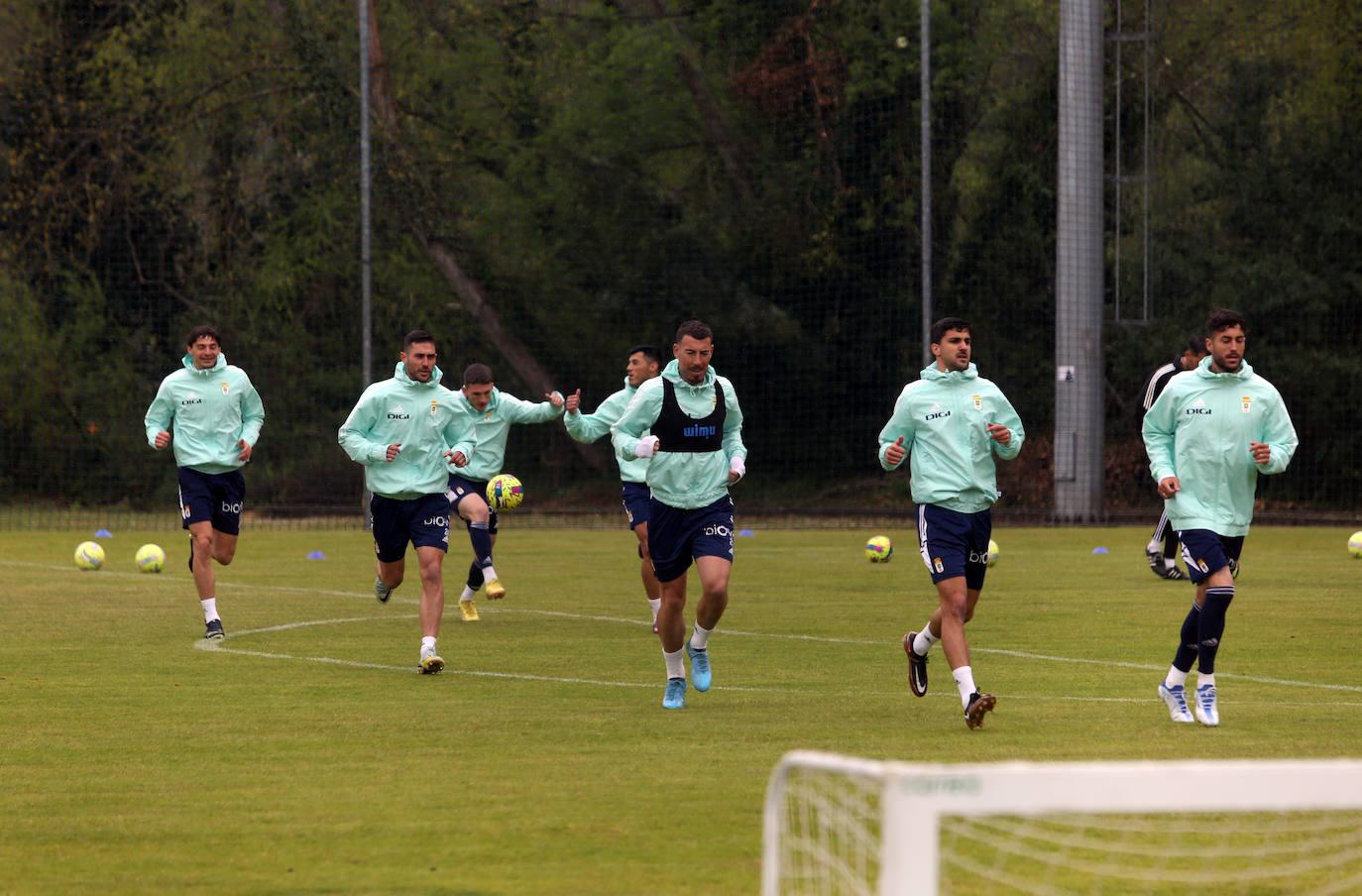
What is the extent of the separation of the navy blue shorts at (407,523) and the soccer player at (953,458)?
3348 mm

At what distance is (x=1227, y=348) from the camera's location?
A: 10320 millimetres

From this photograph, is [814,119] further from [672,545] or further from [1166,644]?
[672,545]

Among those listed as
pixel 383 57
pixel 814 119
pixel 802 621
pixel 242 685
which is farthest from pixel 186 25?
pixel 242 685

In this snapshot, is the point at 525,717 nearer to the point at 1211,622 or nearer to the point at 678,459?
the point at 678,459

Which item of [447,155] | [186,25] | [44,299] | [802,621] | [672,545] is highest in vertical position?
[186,25]

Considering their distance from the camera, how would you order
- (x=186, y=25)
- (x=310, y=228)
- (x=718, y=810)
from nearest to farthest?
(x=718, y=810) → (x=310, y=228) → (x=186, y=25)

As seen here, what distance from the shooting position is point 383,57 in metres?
34.1

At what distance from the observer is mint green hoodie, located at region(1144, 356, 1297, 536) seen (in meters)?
10.3

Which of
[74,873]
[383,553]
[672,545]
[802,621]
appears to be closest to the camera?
[74,873]

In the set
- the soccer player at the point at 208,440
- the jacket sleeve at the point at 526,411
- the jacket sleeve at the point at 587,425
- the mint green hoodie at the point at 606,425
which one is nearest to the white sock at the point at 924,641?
the mint green hoodie at the point at 606,425

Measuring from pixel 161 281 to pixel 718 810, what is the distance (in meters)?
27.2

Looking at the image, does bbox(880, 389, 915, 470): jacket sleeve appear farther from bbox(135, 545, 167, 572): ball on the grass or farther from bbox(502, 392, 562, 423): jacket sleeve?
bbox(135, 545, 167, 572): ball on the grass

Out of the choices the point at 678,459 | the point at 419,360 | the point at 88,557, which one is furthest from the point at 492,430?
the point at 88,557

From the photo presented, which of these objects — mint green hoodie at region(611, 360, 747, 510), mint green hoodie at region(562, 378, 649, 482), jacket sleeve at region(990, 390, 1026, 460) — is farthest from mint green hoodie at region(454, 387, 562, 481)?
jacket sleeve at region(990, 390, 1026, 460)
